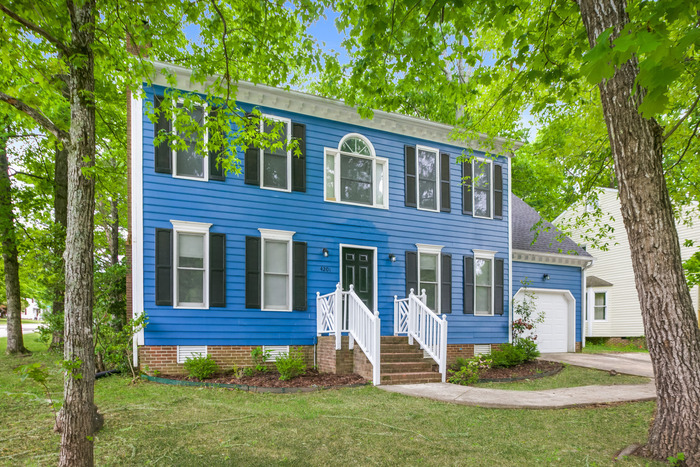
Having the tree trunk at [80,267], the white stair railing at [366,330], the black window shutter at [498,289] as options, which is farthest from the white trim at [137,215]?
the black window shutter at [498,289]

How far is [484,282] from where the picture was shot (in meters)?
13.3

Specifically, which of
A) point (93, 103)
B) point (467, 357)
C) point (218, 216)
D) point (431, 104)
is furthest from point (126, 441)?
point (431, 104)

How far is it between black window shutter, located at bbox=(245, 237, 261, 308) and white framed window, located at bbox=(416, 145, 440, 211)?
4.56 metres

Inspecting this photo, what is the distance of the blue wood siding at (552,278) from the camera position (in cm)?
1465

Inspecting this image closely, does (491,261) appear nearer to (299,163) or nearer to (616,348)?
(299,163)

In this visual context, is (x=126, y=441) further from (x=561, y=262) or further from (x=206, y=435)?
(x=561, y=262)

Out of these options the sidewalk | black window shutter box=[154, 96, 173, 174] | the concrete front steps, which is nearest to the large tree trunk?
the sidewalk

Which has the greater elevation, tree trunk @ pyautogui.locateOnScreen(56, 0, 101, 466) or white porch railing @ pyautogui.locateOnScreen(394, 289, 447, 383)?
tree trunk @ pyautogui.locateOnScreen(56, 0, 101, 466)

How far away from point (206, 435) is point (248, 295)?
496 centimetres

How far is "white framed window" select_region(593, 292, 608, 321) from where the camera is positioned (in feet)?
72.0

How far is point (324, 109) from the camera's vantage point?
11133mm

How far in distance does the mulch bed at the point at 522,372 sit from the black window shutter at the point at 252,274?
4946 millimetres

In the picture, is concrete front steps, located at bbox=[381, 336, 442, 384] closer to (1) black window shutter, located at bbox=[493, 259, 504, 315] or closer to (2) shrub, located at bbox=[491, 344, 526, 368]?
(2) shrub, located at bbox=[491, 344, 526, 368]

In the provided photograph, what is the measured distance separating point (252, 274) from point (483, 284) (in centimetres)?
648
